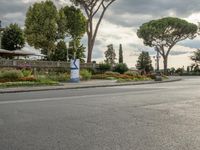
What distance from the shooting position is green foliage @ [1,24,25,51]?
204 ft

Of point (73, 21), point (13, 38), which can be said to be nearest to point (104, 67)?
point (73, 21)

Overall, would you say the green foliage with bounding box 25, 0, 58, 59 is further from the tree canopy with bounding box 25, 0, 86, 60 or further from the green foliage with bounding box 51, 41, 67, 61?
the green foliage with bounding box 51, 41, 67, 61

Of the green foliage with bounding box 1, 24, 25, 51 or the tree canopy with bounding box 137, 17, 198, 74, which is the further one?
the tree canopy with bounding box 137, 17, 198, 74

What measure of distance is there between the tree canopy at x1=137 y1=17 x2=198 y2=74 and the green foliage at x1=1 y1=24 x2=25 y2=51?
28.2 m

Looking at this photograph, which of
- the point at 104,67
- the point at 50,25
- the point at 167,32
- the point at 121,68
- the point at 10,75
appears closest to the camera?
the point at 10,75

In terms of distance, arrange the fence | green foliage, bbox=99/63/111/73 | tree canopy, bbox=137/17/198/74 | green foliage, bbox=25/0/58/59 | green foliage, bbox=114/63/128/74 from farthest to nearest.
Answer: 1. tree canopy, bbox=137/17/198/74
2. green foliage, bbox=25/0/58/59
3. green foliage, bbox=114/63/128/74
4. green foliage, bbox=99/63/111/73
5. the fence

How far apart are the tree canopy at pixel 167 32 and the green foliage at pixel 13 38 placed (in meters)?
28.2

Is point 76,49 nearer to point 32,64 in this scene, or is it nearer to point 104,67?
point 104,67

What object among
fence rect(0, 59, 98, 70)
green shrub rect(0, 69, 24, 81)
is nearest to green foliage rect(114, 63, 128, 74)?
fence rect(0, 59, 98, 70)

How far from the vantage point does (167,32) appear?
79.2 meters

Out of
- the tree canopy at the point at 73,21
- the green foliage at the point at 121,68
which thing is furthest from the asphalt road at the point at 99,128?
the tree canopy at the point at 73,21

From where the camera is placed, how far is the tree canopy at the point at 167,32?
78062 millimetres

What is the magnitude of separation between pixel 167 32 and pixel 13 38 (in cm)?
3120

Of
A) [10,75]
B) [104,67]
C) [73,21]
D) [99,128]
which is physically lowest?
[99,128]
